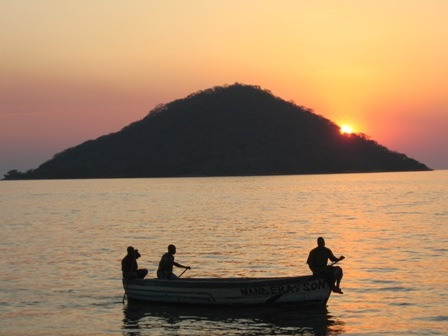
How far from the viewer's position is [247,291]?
28.4 meters

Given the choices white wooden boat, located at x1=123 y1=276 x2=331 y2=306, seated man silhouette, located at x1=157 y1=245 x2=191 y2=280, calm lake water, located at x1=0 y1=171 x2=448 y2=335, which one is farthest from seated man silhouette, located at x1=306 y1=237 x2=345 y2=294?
seated man silhouette, located at x1=157 y1=245 x2=191 y2=280

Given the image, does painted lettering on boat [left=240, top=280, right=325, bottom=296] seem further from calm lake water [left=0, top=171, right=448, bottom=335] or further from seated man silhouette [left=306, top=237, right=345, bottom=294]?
calm lake water [left=0, top=171, right=448, bottom=335]

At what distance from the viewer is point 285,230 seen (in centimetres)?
6862

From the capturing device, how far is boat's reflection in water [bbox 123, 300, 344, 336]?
1029 inches

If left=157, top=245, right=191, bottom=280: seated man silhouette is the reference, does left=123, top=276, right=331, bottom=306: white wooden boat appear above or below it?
below

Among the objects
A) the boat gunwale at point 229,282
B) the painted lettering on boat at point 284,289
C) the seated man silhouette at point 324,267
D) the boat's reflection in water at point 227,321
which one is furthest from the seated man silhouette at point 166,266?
the seated man silhouette at point 324,267

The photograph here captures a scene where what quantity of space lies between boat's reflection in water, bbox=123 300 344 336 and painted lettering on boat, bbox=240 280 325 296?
754 mm

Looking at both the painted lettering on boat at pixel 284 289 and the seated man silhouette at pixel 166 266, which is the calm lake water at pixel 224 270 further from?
the seated man silhouette at pixel 166 266

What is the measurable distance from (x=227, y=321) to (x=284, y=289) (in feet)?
8.06

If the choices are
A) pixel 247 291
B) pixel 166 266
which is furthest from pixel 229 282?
pixel 166 266

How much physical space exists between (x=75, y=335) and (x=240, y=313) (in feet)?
20.7

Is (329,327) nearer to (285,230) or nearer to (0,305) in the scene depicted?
(0,305)

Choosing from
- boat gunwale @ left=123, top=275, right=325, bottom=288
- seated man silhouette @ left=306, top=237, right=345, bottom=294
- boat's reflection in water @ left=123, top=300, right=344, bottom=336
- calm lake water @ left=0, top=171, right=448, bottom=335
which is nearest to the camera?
boat's reflection in water @ left=123, top=300, right=344, bottom=336

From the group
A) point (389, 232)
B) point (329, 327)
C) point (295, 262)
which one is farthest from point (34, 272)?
point (389, 232)
